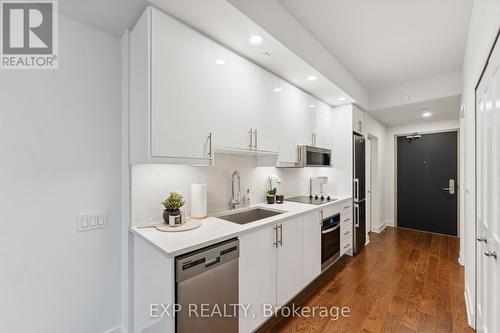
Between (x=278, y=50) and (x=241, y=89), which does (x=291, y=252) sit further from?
(x=278, y=50)

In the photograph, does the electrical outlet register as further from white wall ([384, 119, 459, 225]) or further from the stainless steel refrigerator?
white wall ([384, 119, 459, 225])

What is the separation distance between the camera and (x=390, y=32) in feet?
7.39

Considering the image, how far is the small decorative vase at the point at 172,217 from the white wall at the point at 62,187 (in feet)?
1.33

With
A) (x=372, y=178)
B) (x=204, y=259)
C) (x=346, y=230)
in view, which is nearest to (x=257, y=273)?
(x=204, y=259)

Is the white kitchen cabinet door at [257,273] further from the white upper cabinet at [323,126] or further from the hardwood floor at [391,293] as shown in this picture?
the white upper cabinet at [323,126]

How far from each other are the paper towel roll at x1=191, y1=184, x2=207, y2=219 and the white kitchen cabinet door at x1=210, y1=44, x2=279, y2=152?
1.32 ft

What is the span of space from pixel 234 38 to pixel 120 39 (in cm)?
89

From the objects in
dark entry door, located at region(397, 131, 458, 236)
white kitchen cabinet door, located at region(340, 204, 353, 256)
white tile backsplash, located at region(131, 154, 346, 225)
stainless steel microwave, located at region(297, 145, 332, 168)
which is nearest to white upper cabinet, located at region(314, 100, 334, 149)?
stainless steel microwave, located at region(297, 145, 332, 168)

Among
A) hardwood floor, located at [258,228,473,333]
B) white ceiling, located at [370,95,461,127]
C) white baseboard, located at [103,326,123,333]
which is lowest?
hardwood floor, located at [258,228,473,333]

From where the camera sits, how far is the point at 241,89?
198cm

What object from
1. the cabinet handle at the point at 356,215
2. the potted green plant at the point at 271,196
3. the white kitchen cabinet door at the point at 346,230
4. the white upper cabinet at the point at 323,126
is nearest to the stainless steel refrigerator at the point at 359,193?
the cabinet handle at the point at 356,215

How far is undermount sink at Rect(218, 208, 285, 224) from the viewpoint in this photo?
221cm

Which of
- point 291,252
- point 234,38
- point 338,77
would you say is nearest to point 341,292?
point 291,252

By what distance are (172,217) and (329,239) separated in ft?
6.50
